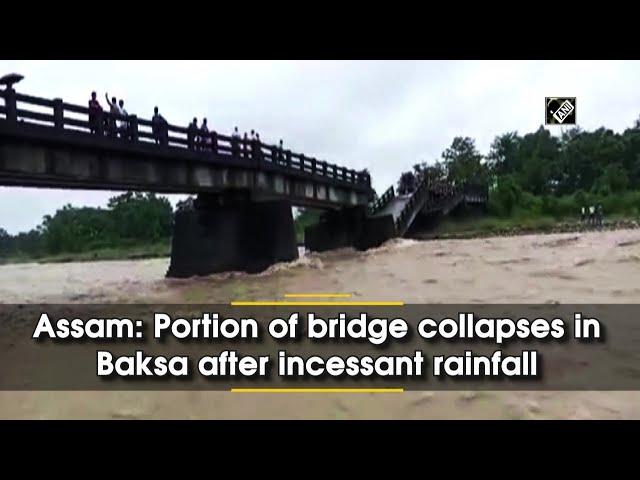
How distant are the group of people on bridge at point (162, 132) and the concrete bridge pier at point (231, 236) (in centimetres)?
183

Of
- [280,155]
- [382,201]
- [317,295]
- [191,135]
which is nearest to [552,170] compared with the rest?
[382,201]

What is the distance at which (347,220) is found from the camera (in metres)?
→ 36.8

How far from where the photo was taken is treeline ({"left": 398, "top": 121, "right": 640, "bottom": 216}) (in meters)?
53.6

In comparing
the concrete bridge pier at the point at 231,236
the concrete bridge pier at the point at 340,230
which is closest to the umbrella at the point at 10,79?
the concrete bridge pier at the point at 231,236

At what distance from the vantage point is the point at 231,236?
22.9 meters

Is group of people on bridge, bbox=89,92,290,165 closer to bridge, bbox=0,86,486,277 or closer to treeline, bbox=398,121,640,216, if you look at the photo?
bridge, bbox=0,86,486,277

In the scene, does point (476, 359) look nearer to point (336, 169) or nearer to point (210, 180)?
point (210, 180)

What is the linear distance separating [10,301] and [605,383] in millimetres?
16819

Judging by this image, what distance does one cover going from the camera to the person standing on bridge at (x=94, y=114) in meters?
16.0

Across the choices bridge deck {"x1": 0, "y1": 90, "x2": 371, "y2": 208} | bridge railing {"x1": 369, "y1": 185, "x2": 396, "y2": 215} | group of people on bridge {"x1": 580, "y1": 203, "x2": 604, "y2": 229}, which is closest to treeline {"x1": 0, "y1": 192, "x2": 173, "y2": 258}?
bridge railing {"x1": 369, "y1": 185, "x2": 396, "y2": 215}

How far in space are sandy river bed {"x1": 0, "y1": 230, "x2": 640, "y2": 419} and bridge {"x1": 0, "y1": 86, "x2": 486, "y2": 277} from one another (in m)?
1.59

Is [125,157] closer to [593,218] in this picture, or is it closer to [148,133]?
[148,133]

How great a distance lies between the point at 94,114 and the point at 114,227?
77.8m
